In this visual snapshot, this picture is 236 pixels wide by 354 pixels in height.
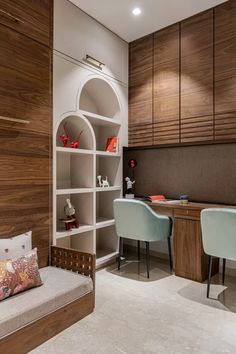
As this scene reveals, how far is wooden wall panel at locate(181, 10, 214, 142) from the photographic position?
315 cm

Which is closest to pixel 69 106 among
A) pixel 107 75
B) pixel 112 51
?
pixel 107 75

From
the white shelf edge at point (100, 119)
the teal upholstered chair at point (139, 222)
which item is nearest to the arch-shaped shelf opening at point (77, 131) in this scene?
the white shelf edge at point (100, 119)

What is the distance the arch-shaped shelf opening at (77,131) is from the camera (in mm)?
3169

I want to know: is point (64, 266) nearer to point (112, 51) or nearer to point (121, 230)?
point (121, 230)

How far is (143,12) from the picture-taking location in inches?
125

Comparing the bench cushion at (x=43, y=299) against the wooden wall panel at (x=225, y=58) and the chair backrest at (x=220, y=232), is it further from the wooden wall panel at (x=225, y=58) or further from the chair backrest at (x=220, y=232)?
the wooden wall panel at (x=225, y=58)

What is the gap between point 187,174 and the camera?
3533mm

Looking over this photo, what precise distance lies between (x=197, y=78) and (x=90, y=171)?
5.90 feet

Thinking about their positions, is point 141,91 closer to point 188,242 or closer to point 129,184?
point 129,184

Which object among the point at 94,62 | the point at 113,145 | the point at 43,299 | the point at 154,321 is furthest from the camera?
the point at 113,145

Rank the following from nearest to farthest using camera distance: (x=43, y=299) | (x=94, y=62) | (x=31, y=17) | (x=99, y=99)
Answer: (x=43, y=299) < (x=31, y=17) < (x=94, y=62) < (x=99, y=99)

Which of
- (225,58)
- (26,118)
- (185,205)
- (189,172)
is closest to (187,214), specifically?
(185,205)

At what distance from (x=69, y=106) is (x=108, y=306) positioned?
214 cm

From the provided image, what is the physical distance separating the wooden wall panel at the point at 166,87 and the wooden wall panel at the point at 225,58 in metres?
0.53
